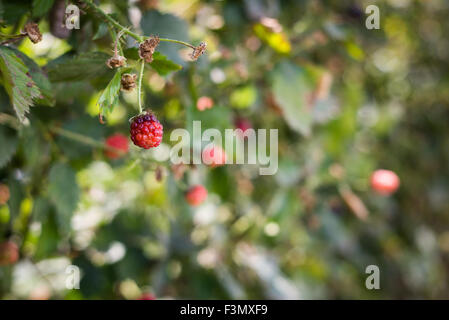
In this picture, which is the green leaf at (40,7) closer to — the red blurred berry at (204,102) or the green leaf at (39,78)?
the green leaf at (39,78)

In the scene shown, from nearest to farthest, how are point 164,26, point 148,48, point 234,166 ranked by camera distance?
point 148,48
point 164,26
point 234,166

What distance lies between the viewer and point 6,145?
62 centimetres

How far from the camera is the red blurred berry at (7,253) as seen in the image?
2.47 ft

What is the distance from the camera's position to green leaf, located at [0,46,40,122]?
42 centimetres

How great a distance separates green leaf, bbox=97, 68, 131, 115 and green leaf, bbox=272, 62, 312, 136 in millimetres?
463

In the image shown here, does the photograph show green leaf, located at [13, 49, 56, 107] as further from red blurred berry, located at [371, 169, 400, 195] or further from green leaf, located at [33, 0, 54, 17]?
red blurred berry, located at [371, 169, 400, 195]

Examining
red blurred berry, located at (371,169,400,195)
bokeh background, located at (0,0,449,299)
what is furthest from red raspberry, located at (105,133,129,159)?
red blurred berry, located at (371,169,400,195)

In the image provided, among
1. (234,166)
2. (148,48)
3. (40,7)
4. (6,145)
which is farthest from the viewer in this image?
(234,166)

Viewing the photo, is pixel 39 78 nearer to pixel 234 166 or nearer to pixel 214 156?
pixel 214 156

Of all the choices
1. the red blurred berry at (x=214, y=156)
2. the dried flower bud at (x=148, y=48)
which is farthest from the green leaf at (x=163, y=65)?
the red blurred berry at (x=214, y=156)

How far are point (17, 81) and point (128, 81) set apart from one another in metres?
0.12

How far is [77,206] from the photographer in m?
0.68

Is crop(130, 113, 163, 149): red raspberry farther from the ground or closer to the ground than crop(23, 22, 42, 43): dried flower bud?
closer to the ground

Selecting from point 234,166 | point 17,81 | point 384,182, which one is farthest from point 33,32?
point 384,182
